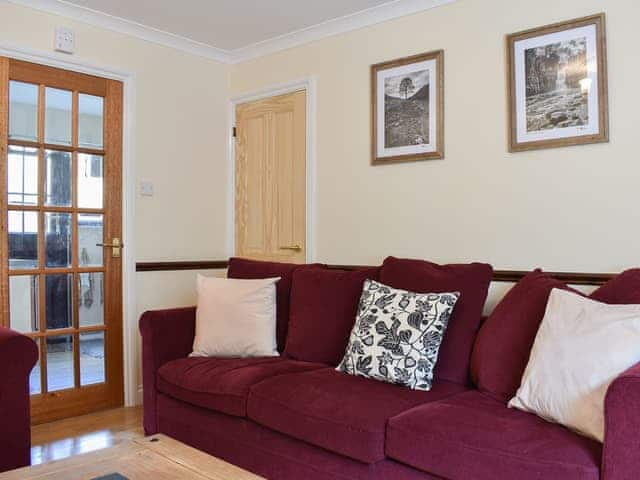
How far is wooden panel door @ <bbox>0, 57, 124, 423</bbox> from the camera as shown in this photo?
10.6 feet

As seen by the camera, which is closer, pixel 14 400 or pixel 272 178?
pixel 14 400

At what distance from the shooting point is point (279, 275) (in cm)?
321

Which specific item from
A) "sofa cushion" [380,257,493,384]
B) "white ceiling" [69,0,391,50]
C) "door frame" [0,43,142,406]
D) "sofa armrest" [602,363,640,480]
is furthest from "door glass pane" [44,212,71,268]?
"sofa armrest" [602,363,640,480]

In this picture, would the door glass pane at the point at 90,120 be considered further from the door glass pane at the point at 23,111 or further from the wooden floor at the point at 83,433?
the wooden floor at the point at 83,433

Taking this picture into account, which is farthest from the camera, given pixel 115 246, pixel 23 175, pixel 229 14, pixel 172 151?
pixel 172 151

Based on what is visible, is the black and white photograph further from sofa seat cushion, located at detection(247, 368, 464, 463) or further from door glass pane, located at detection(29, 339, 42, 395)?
door glass pane, located at detection(29, 339, 42, 395)

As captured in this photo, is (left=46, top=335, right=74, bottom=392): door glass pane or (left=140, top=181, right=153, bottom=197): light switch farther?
(left=140, top=181, right=153, bottom=197): light switch

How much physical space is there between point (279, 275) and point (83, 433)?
1.33m

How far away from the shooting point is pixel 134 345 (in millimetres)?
3682

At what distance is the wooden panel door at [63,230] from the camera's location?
3223 millimetres

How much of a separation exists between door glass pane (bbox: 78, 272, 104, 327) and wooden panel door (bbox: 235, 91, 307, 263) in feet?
3.31

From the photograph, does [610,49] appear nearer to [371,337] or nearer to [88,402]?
[371,337]

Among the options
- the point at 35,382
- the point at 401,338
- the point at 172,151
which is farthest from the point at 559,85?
the point at 35,382

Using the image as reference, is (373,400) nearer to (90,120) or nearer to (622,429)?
(622,429)
